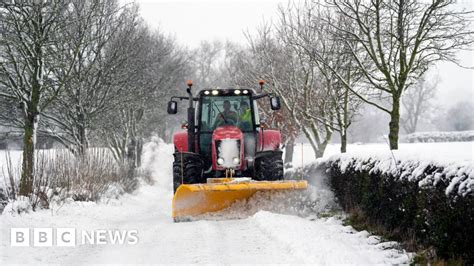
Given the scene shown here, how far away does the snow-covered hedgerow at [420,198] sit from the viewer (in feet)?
14.1

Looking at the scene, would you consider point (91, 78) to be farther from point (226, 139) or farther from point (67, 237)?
point (67, 237)

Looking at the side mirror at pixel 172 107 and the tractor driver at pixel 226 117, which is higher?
the side mirror at pixel 172 107

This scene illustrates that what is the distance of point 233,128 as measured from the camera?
9062 millimetres

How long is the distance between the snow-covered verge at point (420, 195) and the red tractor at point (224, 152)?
1.09m

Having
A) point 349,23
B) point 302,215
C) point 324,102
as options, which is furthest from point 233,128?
point 324,102

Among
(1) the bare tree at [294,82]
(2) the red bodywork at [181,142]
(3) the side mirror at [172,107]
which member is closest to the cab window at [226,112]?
(2) the red bodywork at [181,142]

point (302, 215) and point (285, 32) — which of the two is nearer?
point (302, 215)

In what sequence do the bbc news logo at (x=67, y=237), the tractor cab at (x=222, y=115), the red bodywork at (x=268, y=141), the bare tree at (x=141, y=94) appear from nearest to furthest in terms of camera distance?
the bbc news logo at (x=67, y=237) < the tractor cab at (x=222, y=115) < the red bodywork at (x=268, y=141) < the bare tree at (x=141, y=94)

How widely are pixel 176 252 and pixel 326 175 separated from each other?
4.72 metres

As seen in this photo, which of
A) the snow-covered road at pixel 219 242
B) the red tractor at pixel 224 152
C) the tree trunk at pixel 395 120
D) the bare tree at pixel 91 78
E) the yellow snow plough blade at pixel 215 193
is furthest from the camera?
the bare tree at pixel 91 78

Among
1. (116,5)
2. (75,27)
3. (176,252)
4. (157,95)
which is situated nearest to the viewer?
(176,252)

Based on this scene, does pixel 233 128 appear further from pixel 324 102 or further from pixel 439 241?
pixel 324 102

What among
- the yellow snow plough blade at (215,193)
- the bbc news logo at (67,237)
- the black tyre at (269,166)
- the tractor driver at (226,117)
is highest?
the tractor driver at (226,117)

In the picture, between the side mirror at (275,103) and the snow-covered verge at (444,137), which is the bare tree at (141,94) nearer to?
the side mirror at (275,103)
